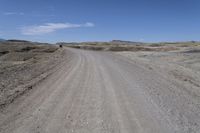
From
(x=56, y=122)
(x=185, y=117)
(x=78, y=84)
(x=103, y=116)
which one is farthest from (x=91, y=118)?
(x=78, y=84)

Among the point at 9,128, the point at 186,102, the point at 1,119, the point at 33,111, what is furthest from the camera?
the point at 186,102

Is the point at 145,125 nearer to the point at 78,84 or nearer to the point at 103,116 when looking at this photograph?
the point at 103,116

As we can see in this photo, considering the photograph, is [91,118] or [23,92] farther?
[23,92]

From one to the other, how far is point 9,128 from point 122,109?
3354 millimetres

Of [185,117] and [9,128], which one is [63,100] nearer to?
[9,128]

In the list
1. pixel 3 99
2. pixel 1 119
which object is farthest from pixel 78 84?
pixel 1 119

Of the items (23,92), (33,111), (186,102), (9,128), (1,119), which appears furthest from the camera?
(23,92)

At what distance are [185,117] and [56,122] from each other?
3.60m

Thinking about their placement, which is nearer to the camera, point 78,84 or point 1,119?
point 1,119

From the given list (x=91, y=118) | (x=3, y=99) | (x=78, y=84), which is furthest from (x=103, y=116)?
(x=78, y=84)

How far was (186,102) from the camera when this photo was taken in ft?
28.7

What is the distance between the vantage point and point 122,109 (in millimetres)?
7688

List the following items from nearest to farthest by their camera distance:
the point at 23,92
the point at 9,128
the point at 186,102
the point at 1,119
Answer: the point at 9,128, the point at 1,119, the point at 186,102, the point at 23,92

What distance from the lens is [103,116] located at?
699cm
